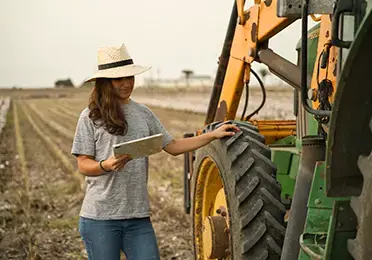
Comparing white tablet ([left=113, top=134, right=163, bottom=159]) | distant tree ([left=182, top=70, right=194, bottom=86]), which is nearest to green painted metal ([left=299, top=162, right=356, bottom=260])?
white tablet ([left=113, top=134, right=163, bottom=159])

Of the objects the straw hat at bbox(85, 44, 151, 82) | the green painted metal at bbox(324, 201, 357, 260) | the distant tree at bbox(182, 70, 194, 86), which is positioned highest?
the straw hat at bbox(85, 44, 151, 82)

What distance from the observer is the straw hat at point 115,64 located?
393 cm

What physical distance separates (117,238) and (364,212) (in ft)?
6.53

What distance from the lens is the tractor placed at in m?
2.43

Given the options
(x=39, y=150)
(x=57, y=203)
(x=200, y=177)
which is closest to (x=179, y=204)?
(x=57, y=203)

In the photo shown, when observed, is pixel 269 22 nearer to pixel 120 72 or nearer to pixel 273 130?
pixel 120 72

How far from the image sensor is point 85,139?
3947mm

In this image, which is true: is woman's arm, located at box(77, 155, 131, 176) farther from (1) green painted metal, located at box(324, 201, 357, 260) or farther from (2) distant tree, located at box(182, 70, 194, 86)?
(2) distant tree, located at box(182, 70, 194, 86)

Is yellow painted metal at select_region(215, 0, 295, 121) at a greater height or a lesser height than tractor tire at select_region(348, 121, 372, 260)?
greater

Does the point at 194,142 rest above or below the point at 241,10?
below

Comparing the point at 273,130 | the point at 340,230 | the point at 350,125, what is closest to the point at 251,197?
the point at 340,230

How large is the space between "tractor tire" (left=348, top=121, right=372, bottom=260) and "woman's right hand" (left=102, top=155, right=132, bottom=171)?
161 cm

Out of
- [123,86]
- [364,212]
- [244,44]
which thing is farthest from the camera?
[244,44]

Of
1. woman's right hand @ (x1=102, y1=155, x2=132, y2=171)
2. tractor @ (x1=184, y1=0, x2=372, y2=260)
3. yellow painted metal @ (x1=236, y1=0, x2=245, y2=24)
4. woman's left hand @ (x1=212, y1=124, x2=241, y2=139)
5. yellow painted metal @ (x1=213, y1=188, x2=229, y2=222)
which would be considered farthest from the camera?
yellow painted metal @ (x1=236, y1=0, x2=245, y2=24)
